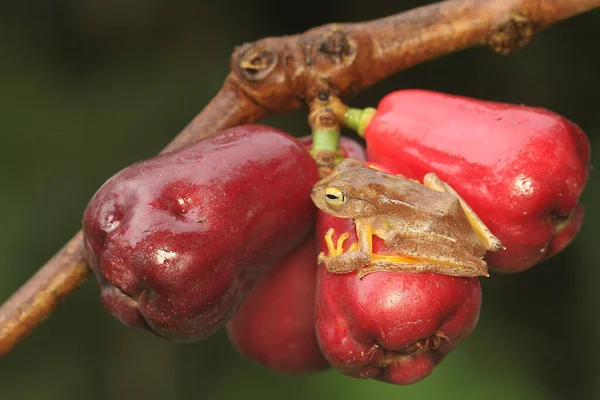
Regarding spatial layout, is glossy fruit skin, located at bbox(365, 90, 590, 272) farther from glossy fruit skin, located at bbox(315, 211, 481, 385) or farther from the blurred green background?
the blurred green background

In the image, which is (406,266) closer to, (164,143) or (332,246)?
(332,246)

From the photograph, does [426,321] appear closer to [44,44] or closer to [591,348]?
[591,348]

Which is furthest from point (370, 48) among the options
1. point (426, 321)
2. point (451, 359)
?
point (451, 359)

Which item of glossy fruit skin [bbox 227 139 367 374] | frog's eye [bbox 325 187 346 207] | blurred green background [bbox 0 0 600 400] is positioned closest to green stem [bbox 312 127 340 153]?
glossy fruit skin [bbox 227 139 367 374]

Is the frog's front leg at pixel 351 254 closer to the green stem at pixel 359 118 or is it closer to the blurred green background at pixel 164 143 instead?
the green stem at pixel 359 118

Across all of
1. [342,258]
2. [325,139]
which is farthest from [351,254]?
[325,139]

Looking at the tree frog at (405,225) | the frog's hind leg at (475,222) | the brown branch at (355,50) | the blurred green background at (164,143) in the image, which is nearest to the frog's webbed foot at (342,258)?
the tree frog at (405,225)

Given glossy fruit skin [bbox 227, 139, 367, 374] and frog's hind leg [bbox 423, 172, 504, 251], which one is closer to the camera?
frog's hind leg [bbox 423, 172, 504, 251]
